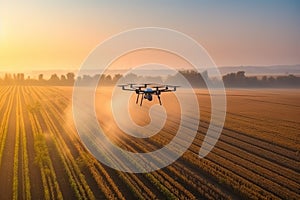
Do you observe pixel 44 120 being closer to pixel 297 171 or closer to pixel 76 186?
pixel 76 186

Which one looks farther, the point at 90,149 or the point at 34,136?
the point at 34,136

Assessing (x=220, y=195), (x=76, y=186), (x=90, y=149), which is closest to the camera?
(x=220, y=195)

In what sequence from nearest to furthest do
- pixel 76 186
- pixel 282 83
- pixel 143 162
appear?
pixel 76 186
pixel 143 162
pixel 282 83

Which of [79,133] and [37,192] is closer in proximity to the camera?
[37,192]

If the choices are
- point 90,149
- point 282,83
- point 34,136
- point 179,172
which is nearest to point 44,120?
point 34,136

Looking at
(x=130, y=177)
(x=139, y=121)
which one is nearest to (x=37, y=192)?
(x=130, y=177)

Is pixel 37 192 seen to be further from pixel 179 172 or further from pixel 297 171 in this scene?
pixel 297 171

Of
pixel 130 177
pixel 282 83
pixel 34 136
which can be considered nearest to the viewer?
pixel 130 177

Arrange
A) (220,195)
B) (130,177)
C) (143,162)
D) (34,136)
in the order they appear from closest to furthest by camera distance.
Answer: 1. (220,195)
2. (130,177)
3. (143,162)
4. (34,136)

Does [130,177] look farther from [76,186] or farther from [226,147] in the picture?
[226,147]
